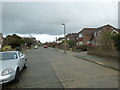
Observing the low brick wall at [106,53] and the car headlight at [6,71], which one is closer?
the car headlight at [6,71]

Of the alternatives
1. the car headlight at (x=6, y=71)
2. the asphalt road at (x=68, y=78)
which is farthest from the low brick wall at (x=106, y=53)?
the car headlight at (x=6, y=71)

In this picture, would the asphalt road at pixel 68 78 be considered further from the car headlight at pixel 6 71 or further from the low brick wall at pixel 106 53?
the low brick wall at pixel 106 53

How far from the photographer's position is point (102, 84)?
3924mm

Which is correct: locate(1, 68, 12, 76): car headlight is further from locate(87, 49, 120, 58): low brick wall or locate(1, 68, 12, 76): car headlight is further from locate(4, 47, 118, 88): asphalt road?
locate(87, 49, 120, 58): low brick wall

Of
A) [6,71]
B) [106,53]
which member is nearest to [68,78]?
[6,71]

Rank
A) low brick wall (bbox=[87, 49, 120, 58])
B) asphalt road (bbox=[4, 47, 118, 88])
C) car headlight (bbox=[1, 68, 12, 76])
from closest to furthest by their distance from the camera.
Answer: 1. car headlight (bbox=[1, 68, 12, 76])
2. asphalt road (bbox=[4, 47, 118, 88])
3. low brick wall (bbox=[87, 49, 120, 58])

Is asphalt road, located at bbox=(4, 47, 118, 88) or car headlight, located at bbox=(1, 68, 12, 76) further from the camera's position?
asphalt road, located at bbox=(4, 47, 118, 88)

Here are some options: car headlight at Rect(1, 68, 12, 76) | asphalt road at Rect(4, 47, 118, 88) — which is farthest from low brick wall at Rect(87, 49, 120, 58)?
car headlight at Rect(1, 68, 12, 76)

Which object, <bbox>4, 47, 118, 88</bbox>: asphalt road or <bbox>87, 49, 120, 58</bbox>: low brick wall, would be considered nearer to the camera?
<bbox>4, 47, 118, 88</bbox>: asphalt road

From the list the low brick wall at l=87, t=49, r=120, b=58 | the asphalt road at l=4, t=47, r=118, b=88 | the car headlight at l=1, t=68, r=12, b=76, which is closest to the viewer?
the car headlight at l=1, t=68, r=12, b=76

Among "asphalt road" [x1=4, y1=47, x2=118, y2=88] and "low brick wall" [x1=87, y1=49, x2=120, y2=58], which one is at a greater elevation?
"low brick wall" [x1=87, y1=49, x2=120, y2=58]

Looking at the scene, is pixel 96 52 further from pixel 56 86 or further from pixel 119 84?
pixel 56 86

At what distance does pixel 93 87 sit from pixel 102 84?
1.65 ft

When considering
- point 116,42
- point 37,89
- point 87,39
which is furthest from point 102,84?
point 87,39
